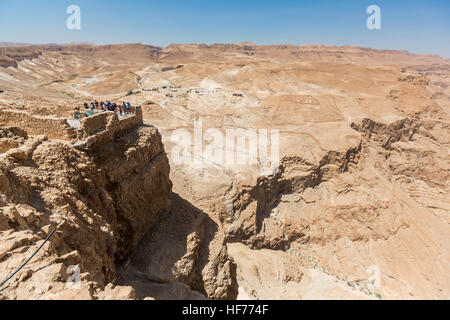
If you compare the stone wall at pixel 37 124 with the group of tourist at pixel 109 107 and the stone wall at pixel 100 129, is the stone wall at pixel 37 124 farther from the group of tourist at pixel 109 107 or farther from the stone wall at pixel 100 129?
the group of tourist at pixel 109 107

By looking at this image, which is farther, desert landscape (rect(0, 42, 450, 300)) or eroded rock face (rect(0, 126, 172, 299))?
desert landscape (rect(0, 42, 450, 300))

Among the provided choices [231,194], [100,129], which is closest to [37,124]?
[100,129]

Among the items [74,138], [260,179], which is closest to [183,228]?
[74,138]

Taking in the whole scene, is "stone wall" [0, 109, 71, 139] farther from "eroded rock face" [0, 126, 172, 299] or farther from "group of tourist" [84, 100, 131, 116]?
"group of tourist" [84, 100, 131, 116]

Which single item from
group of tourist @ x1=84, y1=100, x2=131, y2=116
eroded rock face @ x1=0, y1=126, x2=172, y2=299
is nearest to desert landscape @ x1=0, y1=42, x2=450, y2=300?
eroded rock face @ x1=0, y1=126, x2=172, y2=299

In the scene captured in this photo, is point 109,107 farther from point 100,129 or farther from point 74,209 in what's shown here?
point 74,209

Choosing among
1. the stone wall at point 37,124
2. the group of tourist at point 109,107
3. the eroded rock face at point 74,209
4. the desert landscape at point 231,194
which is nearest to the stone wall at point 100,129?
the desert landscape at point 231,194
